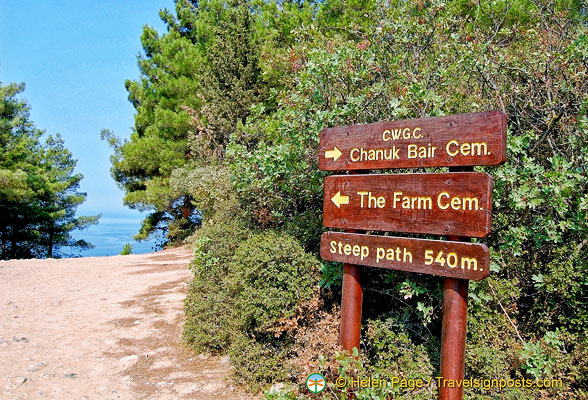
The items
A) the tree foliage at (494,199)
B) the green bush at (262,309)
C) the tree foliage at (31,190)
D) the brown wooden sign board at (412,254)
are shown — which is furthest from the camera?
the tree foliage at (31,190)

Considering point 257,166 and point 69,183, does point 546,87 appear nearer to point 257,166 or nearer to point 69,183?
point 257,166

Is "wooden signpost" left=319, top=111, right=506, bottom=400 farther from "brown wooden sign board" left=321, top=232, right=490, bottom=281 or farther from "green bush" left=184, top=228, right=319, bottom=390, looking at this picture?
"green bush" left=184, top=228, right=319, bottom=390

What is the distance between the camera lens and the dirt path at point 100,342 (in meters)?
4.43

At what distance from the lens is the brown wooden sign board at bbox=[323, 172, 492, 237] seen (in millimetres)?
A: 2838

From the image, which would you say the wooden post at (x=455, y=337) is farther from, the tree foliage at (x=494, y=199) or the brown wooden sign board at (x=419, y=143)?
the brown wooden sign board at (x=419, y=143)

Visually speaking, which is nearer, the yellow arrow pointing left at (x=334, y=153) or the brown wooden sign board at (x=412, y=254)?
the brown wooden sign board at (x=412, y=254)

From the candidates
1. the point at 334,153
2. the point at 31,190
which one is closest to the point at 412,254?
the point at 334,153

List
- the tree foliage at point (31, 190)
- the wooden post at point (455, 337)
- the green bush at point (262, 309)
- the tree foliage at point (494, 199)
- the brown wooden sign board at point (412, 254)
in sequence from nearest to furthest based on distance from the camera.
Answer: the brown wooden sign board at point (412, 254)
the wooden post at point (455, 337)
the tree foliage at point (494, 199)
the green bush at point (262, 309)
the tree foliage at point (31, 190)

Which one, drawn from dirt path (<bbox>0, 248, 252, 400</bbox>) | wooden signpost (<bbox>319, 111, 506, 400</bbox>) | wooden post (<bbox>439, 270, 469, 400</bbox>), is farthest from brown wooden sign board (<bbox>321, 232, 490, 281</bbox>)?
dirt path (<bbox>0, 248, 252, 400</bbox>)

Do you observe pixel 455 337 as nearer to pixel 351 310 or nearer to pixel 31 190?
pixel 351 310

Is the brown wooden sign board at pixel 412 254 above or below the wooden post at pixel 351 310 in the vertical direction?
above

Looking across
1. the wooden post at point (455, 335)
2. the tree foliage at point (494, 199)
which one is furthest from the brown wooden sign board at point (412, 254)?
the tree foliage at point (494, 199)

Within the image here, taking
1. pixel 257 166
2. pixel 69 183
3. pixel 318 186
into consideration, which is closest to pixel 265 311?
pixel 318 186

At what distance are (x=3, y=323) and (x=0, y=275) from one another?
15.7 ft
